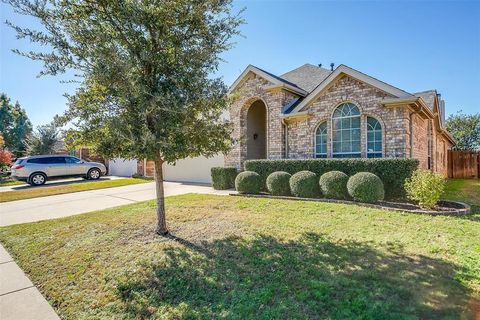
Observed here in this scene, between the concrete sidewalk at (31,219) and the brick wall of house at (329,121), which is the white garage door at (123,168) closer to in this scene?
the concrete sidewalk at (31,219)

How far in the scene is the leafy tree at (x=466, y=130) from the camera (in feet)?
92.6

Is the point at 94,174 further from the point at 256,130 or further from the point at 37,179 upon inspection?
the point at 256,130

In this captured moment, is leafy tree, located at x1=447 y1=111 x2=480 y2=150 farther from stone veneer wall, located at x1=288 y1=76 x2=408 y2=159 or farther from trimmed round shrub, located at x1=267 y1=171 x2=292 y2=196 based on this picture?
trimmed round shrub, located at x1=267 y1=171 x2=292 y2=196

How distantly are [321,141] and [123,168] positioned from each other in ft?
56.7

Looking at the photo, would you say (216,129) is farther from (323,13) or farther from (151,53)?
(323,13)

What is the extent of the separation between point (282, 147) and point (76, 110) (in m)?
9.35

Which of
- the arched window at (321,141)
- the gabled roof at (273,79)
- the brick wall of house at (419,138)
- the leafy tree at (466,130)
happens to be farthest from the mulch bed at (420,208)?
the leafy tree at (466,130)

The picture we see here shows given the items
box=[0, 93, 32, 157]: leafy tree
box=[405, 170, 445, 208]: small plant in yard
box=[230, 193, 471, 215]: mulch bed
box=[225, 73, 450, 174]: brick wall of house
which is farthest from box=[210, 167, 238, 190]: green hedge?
box=[0, 93, 32, 157]: leafy tree

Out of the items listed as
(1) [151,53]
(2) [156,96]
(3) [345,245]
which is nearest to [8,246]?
(2) [156,96]

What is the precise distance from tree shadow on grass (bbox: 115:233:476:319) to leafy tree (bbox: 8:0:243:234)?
202 centimetres

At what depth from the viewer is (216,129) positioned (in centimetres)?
531

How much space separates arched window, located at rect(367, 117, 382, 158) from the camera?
32.7 feet

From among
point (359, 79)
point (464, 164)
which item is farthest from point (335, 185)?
point (464, 164)

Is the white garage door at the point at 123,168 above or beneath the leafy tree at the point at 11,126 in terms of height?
beneath
